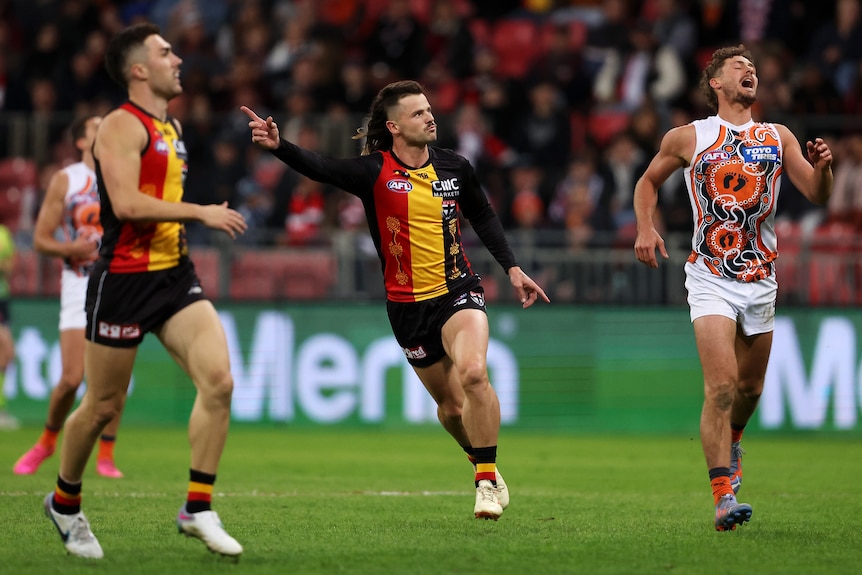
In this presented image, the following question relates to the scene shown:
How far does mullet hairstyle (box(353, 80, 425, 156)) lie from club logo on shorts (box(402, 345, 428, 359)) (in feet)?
4.38

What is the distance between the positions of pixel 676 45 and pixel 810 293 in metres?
5.85

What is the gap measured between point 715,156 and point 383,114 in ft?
7.25

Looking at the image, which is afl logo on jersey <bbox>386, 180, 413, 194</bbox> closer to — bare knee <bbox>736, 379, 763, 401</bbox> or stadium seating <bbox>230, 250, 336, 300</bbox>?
bare knee <bbox>736, 379, 763, 401</bbox>

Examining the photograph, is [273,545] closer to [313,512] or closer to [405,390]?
[313,512]

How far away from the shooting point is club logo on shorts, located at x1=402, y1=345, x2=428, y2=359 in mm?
9086

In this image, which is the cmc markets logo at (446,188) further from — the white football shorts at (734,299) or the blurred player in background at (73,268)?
the blurred player in background at (73,268)

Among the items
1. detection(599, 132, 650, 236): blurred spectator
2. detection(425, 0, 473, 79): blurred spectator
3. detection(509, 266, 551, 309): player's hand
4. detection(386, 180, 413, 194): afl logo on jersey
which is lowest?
detection(509, 266, 551, 309): player's hand

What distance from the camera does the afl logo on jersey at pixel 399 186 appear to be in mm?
8953

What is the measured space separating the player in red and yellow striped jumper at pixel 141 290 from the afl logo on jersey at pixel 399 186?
1.96m

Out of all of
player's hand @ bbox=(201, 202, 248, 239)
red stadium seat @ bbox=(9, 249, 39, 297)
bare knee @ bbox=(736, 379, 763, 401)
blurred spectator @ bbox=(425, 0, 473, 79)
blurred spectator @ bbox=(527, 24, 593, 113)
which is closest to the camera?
player's hand @ bbox=(201, 202, 248, 239)

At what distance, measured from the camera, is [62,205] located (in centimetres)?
1123

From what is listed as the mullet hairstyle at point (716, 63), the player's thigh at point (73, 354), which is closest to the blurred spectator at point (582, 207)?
the player's thigh at point (73, 354)

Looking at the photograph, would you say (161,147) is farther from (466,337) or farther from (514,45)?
(514,45)

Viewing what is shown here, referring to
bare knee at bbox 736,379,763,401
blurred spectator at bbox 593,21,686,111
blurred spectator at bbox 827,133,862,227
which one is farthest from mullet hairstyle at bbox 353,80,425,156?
blurred spectator at bbox 593,21,686,111
